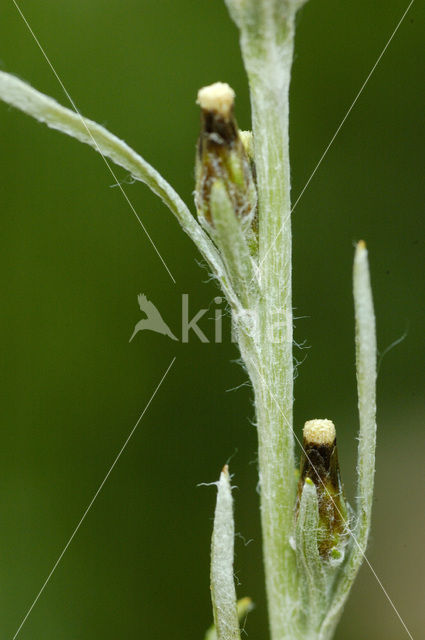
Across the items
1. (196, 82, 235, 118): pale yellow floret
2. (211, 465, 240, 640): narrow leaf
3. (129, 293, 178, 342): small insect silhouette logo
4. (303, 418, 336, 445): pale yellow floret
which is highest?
(196, 82, 235, 118): pale yellow floret

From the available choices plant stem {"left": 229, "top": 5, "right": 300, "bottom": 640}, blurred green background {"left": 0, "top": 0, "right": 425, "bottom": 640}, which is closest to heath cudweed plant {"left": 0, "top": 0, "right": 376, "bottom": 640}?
plant stem {"left": 229, "top": 5, "right": 300, "bottom": 640}

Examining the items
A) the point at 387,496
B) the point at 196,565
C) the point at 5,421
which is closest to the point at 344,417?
the point at 387,496

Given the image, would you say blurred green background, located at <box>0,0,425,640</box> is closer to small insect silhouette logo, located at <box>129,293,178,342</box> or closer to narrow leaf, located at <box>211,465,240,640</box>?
small insect silhouette logo, located at <box>129,293,178,342</box>

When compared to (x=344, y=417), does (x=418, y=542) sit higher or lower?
lower

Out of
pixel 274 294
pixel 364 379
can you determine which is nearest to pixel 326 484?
pixel 364 379

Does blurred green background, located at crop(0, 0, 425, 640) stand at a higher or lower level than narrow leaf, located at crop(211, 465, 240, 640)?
higher

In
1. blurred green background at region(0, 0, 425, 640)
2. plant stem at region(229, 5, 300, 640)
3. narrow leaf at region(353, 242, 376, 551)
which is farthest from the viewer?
blurred green background at region(0, 0, 425, 640)

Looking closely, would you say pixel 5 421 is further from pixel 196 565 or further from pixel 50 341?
pixel 196 565

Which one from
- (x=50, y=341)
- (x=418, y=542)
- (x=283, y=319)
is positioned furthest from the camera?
(x=50, y=341)
